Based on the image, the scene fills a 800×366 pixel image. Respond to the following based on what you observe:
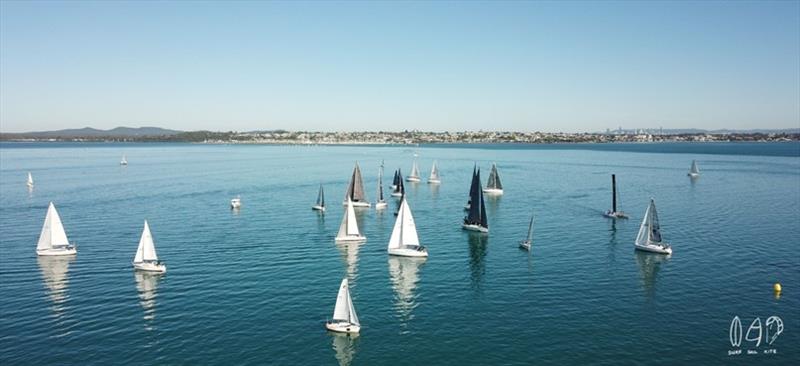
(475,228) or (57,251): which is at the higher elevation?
(57,251)

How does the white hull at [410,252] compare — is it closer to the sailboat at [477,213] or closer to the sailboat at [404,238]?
the sailboat at [404,238]

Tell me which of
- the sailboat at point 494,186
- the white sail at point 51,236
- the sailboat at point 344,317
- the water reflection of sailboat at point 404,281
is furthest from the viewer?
the sailboat at point 494,186

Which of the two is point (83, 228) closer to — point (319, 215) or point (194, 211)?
point (194, 211)

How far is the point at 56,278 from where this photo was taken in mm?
60406

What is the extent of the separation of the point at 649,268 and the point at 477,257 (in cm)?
2046

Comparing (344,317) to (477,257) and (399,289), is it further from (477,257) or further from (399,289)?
(477,257)

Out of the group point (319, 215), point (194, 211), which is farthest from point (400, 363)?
point (194, 211)

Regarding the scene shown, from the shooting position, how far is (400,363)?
4075cm

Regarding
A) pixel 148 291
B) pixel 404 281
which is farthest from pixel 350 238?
pixel 148 291

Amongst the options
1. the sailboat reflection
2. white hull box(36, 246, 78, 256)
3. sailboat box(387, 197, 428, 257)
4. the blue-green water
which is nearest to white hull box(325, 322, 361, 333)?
the blue-green water

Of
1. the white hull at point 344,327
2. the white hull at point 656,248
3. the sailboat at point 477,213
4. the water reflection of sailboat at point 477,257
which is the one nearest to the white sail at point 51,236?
the white hull at point 344,327

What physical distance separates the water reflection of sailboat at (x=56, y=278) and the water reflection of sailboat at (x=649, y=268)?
5704cm

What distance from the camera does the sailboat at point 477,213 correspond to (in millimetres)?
85938

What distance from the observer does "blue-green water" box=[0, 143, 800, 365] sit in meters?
43.0
